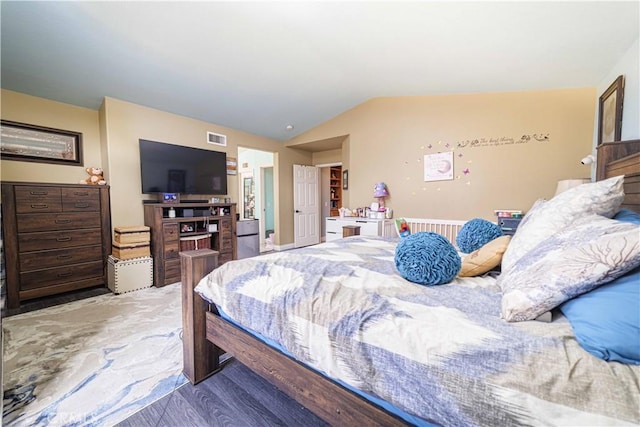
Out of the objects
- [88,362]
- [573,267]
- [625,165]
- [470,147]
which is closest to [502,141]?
[470,147]

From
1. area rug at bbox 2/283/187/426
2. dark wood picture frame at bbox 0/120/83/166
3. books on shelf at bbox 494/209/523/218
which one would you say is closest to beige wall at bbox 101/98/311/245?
dark wood picture frame at bbox 0/120/83/166

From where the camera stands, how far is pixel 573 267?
730mm

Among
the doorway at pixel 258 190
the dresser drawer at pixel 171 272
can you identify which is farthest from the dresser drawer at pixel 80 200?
the doorway at pixel 258 190

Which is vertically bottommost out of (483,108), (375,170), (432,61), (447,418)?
(447,418)

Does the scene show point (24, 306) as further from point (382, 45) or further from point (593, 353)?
point (382, 45)

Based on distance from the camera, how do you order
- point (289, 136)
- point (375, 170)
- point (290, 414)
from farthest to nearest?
point (289, 136)
point (375, 170)
point (290, 414)

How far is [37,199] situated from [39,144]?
887mm

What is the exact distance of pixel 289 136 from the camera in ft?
17.5

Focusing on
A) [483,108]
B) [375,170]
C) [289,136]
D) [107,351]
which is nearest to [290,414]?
[107,351]

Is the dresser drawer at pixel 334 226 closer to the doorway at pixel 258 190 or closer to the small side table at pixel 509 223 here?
the doorway at pixel 258 190

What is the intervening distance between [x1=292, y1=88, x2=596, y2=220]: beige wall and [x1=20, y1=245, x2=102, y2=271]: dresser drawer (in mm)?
3790

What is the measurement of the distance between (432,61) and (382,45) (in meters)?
0.63

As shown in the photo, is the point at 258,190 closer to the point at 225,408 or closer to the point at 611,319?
the point at 225,408

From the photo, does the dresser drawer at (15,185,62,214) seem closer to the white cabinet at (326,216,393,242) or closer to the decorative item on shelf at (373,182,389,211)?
the white cabinet at (326,216,393,242)
